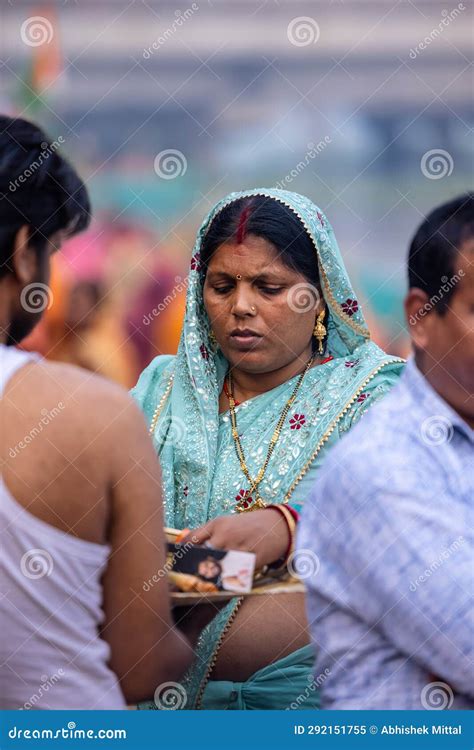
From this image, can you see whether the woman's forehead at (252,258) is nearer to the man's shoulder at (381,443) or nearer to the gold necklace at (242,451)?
the gold necklace at (242,451)

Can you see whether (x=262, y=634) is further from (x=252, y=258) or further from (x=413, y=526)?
(x=413, y=526)

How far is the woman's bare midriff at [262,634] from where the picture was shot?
2.96 meters

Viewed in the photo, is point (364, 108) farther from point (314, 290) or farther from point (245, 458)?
point (245, 458)

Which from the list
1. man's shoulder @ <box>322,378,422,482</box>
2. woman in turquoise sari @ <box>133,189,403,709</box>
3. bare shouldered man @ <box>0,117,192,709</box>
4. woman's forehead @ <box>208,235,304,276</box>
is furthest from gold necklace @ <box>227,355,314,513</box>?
man's shoulder @ <box>322,378,422,482</box>

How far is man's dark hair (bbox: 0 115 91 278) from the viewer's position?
200 cm

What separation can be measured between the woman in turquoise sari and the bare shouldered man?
0.93m

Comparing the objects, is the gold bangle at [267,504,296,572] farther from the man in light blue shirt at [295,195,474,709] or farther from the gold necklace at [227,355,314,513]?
the gold necklace at [227,355,314,513]

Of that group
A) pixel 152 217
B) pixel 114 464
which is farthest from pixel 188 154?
pixel 114 464

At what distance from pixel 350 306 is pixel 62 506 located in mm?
1629

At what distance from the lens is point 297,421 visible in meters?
3.17

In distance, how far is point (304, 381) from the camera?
3256mm

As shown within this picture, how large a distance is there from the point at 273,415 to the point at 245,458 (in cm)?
16

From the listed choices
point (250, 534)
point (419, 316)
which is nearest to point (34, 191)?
point (419, 316)

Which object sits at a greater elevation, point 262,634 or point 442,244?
point 442,244
